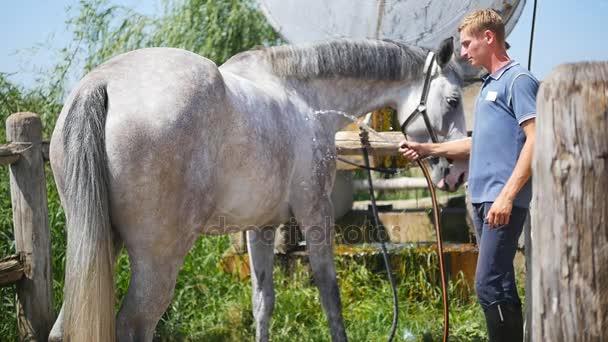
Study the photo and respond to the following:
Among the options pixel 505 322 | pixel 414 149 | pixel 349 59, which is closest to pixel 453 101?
pixel 349 59

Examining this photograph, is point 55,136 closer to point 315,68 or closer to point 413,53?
point 315,68

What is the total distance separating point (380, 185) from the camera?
27.7ft

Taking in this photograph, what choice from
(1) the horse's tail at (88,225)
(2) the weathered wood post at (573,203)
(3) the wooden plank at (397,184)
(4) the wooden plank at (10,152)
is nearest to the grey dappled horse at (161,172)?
(1) the horse's tail at (88,225)

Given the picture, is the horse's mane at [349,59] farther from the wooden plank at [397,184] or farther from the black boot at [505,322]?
the wooden plank at [397,184]

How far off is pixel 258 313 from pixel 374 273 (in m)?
1.63

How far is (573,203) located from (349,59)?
2.55 metres

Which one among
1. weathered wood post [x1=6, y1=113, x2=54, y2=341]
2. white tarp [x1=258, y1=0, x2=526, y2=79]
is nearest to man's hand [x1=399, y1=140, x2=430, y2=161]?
white tarp [x1=258, y1=0, x2=526, y2=79]

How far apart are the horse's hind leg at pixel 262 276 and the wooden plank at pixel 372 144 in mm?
1162

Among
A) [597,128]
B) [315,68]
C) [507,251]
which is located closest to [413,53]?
[315,68]

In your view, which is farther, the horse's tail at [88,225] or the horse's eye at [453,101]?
the horse's eye at [453,101]

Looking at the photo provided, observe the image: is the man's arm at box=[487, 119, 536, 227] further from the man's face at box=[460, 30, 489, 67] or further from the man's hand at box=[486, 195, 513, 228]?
the man's face at box=[460, 30, 489, 67]

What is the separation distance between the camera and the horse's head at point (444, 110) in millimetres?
4105

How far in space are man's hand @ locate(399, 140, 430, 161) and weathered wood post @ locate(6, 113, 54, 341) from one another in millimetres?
2186

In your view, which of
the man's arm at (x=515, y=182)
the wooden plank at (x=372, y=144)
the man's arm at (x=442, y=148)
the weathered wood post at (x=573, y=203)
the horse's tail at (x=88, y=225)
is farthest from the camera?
the wooden plank at (x=372, y=144)
